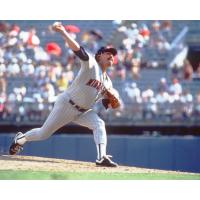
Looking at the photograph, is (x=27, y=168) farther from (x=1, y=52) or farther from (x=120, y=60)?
(x=120, y=60)

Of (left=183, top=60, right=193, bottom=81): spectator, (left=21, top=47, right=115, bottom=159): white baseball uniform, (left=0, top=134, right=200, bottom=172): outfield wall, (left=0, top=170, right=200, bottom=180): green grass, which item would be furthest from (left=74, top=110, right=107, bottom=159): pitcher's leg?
(left=183, top=60, right=193, bottom=81): spectator

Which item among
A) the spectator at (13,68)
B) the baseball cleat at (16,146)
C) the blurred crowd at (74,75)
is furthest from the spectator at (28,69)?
the baseball cleat at (16,146)

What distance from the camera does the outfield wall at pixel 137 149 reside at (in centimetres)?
559

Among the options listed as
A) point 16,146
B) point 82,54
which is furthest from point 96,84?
point 16,146

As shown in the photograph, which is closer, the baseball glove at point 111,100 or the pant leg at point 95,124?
the pant leg at point 95,124

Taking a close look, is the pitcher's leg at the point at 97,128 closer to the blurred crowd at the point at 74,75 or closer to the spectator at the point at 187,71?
the blurred crowd at the point at 74,75

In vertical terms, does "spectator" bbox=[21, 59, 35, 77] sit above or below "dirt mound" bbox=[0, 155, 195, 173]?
above

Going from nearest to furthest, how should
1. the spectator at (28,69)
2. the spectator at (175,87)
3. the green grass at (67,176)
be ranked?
the green grass at (67,176)
the spectator at (28,69)
the spectator at (175,87)

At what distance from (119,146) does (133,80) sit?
880 millimetres

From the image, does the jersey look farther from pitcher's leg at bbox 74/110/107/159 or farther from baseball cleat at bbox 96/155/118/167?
baseball cleat at bbox 96/155/118/167

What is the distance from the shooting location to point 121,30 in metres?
6.34

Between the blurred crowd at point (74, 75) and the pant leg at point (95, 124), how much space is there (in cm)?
192

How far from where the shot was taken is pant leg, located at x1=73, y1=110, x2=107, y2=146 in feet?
11.8

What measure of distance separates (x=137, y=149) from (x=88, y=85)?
2.18 m
